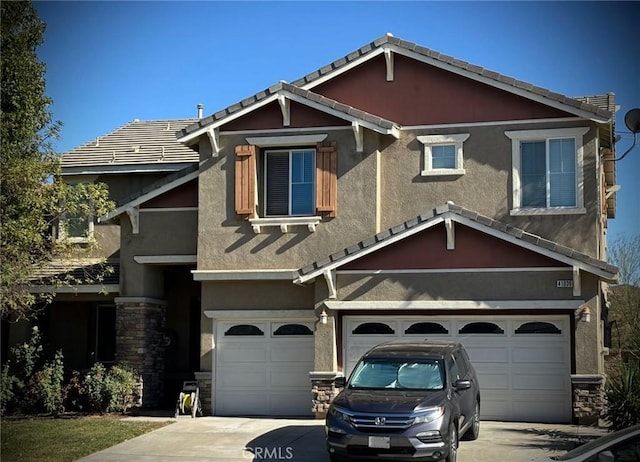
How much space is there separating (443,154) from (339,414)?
27.9ft

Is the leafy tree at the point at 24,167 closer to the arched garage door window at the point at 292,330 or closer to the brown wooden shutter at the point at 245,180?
the brown wooden shutter at the point at 245,180

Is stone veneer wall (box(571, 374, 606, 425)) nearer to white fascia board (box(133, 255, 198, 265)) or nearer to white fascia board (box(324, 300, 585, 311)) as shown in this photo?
white fascia board (box(324, 300, 585, 311))

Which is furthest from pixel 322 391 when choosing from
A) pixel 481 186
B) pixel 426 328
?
pixel 481 186

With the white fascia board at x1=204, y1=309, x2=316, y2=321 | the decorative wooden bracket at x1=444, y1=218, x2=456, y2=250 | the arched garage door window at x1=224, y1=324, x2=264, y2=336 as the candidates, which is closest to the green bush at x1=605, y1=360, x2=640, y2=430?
the decorative wooden bracket at x1=444, y1=218, x2=456, y2=250

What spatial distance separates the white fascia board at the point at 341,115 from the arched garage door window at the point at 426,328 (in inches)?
169

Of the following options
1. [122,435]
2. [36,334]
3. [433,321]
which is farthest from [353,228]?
[36,334]

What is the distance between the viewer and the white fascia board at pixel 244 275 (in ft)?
62.6

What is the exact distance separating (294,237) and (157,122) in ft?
28.7

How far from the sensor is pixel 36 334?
20.6 meters

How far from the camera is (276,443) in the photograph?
15094 mm

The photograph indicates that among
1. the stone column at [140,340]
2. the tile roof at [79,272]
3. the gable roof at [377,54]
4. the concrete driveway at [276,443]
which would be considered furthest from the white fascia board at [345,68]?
the concrete driveway at [276,443]

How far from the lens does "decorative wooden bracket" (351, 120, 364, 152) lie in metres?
18.9

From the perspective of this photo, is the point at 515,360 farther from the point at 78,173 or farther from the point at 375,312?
the point at 78,173

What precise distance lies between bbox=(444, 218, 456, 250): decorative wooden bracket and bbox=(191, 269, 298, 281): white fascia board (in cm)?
358
